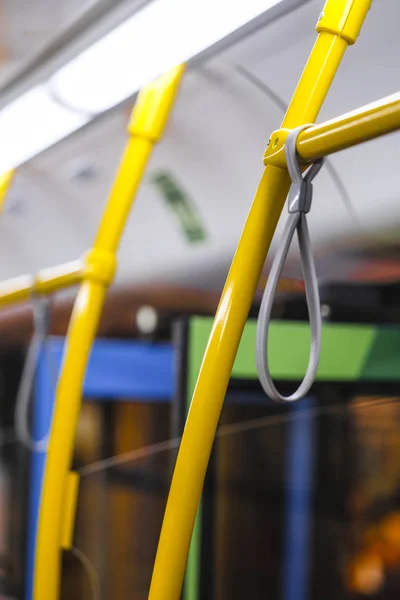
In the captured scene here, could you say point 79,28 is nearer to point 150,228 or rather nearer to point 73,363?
point 73,363

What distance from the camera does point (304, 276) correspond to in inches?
49.1

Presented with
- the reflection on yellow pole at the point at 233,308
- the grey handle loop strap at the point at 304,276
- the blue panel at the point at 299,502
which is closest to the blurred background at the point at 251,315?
the blue panel at the point at 299,502

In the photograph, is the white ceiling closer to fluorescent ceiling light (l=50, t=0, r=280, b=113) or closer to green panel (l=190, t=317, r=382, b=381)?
fluorescent ceiling light (l=50, t=0, r=280, b=113)

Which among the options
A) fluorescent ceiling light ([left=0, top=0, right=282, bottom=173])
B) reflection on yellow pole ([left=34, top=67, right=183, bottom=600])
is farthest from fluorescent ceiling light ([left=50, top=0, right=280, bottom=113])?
reflection on yellow pole ([left=34, top=67, right=183, bottom=600])

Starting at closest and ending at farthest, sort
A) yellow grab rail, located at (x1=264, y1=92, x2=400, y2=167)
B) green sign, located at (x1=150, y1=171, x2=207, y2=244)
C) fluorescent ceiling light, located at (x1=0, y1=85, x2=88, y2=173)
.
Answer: yellow grab rail, located at (x1=264, y1=92, x2=400, y2=167) < fluorescent ceiling light, located at (x1=0, y1=85, x2=88, y2=173) < green sign, located at (x1=150, y1=171, x2=207, y2=244)

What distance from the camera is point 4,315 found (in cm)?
516

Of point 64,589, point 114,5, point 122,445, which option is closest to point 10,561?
point 122,445

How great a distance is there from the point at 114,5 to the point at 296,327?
978mm

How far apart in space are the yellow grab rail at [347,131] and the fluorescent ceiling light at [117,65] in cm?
80

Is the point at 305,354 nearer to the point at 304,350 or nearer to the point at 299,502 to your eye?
the point at 304,350

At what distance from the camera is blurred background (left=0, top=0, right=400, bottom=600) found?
6.91ft

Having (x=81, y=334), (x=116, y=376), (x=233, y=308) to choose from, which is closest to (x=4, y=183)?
(x=116, y=376)

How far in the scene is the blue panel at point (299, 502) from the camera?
2230 mm

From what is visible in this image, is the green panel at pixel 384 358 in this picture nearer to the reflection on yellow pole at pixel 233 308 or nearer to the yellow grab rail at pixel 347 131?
the reflection on yellow pole at pixel 233 308
